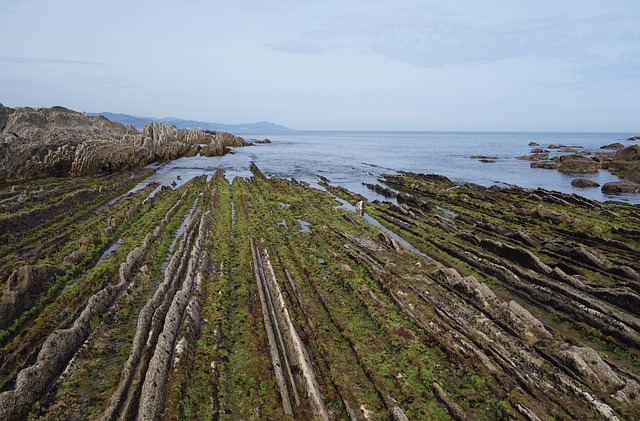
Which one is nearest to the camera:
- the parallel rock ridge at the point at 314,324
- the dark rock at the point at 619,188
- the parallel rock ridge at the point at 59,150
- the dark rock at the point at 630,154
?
the parallel rock ridge at the point at 314,324

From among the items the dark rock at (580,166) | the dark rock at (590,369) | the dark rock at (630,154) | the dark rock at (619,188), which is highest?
the dark rock at (630,154)

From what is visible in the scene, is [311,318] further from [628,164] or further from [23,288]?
[628,164]

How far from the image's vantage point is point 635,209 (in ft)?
112

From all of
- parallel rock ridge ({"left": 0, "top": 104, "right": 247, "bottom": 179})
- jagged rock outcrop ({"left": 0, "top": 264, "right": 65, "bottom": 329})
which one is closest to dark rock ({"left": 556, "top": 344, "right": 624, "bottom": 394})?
jagged rock outcrop ({"left": 0, "top": 264, "right": 65, "bottom": 329})

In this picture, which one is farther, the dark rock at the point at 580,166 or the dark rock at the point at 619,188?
the dark rock at the point at 580,166

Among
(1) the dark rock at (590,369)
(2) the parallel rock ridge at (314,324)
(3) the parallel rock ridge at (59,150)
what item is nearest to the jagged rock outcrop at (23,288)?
(2) the parallel rock ridge at (314,324)

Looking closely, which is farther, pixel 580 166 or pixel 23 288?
pixel 580 166

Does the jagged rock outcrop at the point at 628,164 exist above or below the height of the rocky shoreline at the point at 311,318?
above

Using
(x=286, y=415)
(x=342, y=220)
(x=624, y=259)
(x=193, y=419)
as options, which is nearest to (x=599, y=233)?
(x=624, y=259)

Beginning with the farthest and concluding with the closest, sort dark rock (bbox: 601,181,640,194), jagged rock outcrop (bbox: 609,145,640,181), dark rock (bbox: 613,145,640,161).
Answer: dark rock (bbox: 613,145,640,161) < jagged rock outcrop (bbox: 609,145,640,181) < dark rock (bbox: 601,181,640,194)

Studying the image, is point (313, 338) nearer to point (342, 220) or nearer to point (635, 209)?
point (342, 220)

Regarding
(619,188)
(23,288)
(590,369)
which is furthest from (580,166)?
(23,288)

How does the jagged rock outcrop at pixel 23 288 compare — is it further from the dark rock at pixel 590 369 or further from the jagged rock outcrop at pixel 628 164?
the jagged rock outcrop at pixel 628 164

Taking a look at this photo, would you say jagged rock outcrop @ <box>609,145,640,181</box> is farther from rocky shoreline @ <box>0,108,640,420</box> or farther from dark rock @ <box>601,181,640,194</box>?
rocky shoreline @ <box>0,108,640,420</box>
